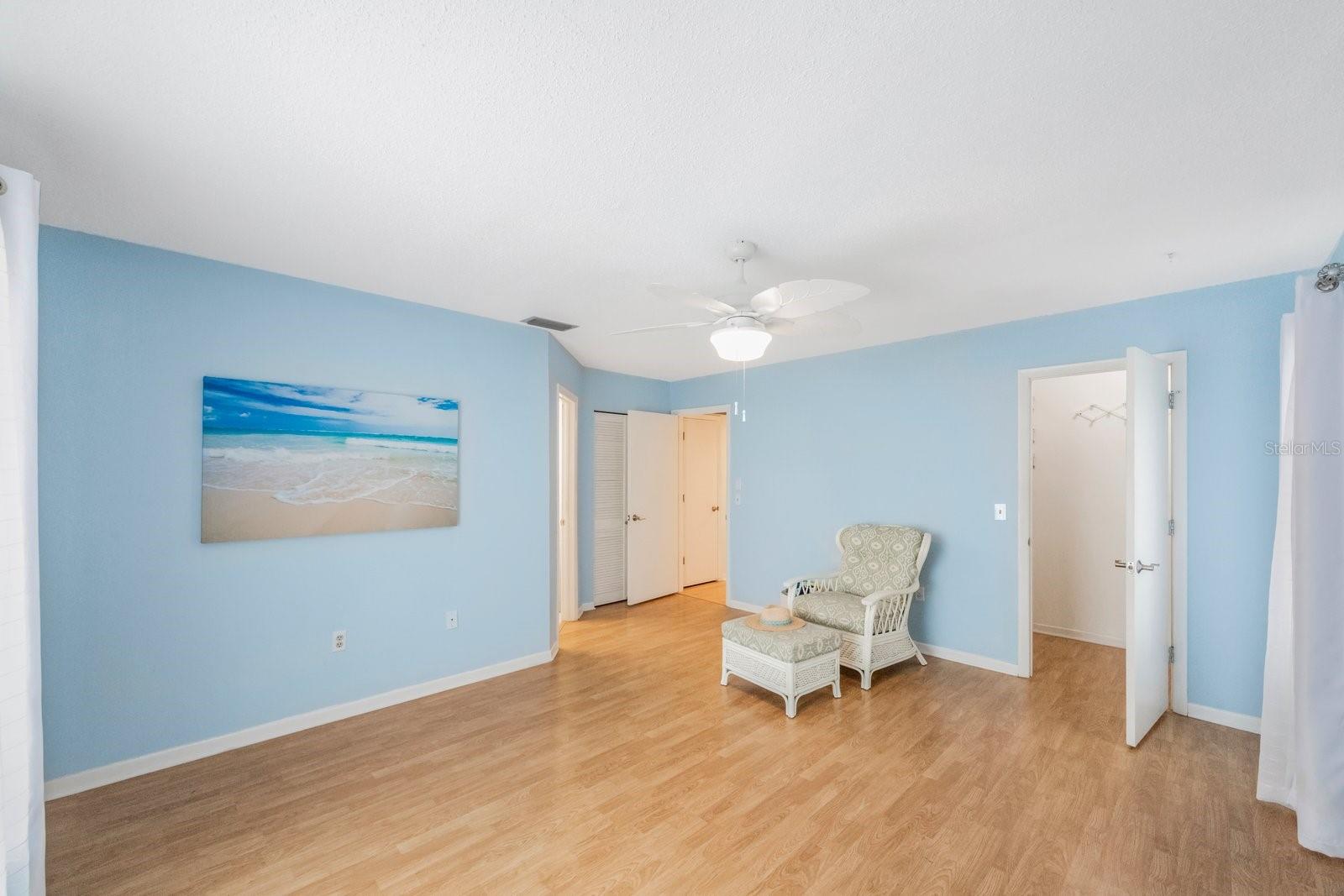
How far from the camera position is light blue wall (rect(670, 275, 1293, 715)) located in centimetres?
306

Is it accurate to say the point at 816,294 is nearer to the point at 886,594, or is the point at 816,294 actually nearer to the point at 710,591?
the point at 886,594

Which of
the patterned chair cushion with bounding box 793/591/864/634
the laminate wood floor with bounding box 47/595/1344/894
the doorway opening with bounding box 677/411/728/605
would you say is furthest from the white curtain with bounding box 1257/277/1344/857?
the doorway opening with bounding box 677/411/728/605

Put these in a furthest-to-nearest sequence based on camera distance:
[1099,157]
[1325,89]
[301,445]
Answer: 1. [301,445]
2. [1099,157]
3. [1325,89]

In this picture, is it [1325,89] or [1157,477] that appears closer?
[1325,89]

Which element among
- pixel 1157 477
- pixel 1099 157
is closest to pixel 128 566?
pixel 1099 157

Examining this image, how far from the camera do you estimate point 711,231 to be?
243 cm

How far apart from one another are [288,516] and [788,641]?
289 centimetres

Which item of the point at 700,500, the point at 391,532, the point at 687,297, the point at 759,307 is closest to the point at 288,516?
the point at 391,532

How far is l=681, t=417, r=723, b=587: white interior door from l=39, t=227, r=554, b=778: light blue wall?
303cm

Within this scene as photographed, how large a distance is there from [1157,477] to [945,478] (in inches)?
51.3

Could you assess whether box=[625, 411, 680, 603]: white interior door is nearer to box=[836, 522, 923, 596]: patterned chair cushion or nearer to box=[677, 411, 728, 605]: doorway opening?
box=[677, 411, 728, 605]: doorway opening

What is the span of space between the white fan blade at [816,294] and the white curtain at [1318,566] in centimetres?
170

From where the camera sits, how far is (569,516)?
5309 millimetres

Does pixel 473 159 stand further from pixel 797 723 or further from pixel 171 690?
pixel 797 723
